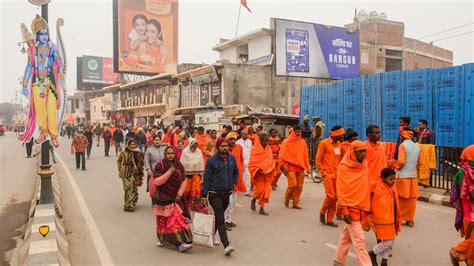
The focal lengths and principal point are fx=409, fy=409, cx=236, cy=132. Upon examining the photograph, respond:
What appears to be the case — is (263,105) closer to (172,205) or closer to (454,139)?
(454,139)

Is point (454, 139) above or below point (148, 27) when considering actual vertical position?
below

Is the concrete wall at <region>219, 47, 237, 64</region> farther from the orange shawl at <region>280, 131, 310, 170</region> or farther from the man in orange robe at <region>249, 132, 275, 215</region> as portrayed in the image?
the man in orange robe at <region>249, 132, 275, 215</region>

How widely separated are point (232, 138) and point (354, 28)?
3204 centimetres

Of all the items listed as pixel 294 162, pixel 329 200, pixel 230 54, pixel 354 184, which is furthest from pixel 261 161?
pixel 230 54

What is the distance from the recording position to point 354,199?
4566 mm

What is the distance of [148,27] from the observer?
4122 centimetres

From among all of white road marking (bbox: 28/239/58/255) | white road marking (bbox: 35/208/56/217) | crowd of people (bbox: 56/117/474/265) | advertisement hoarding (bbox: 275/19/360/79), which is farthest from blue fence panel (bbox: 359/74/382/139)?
advertisement hoarding (bbox: 275/19/360/79)

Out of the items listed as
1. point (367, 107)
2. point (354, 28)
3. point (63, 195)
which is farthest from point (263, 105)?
point (63, 195)

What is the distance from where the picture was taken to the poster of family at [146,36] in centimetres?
3972

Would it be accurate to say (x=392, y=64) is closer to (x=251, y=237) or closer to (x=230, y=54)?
(x=230, y=54)

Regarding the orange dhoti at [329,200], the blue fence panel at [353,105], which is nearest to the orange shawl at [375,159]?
the orange dhoti at [329,200]

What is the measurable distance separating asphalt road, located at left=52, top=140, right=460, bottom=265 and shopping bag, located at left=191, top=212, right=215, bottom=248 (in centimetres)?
14

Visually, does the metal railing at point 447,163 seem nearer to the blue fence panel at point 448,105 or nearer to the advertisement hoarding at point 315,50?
the blue fence panel at point 448,105

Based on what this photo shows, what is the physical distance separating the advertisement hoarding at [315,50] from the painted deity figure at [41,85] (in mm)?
22171
